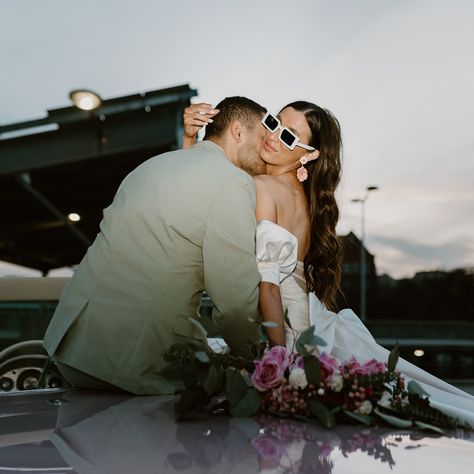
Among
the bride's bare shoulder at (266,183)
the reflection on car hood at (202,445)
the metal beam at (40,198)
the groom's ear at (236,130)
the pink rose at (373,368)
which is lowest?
the reflection on car hood at (202,445)

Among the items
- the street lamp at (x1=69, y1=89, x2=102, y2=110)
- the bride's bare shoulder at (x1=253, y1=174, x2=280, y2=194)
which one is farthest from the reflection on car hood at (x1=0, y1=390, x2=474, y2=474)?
the street lamp at (x1=69, y1=89, x2=102, y2=110)

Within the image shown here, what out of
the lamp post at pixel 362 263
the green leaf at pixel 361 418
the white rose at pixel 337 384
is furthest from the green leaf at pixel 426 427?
the lamp post at pixel 362 263

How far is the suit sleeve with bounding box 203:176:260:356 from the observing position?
212cm

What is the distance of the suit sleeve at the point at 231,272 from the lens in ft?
6.96

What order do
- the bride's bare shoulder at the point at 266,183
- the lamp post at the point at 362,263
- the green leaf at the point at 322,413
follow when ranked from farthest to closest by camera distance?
the lamp post at the point at 362,263 < the bride's bare shoulder at the point at 266,183 < the green leaf at the point at 322,413

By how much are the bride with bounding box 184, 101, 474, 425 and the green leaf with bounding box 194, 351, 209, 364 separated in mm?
714

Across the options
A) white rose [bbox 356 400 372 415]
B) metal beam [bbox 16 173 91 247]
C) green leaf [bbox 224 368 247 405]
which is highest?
metal beam [bbox 16 173 91 247]

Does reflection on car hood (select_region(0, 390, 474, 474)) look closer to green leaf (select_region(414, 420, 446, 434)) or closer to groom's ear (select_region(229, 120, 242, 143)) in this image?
green leaf (select_region(414, 420, 446, 434))

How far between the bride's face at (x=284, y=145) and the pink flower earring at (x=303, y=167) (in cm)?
2

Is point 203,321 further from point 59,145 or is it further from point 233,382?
point 59,145

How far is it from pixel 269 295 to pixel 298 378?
788mm

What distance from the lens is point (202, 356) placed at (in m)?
1.67

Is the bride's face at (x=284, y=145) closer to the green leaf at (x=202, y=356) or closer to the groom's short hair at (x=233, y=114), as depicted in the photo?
the groom's short hair at (x=233, y=114)

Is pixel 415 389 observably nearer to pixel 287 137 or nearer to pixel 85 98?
pixel 287 137
